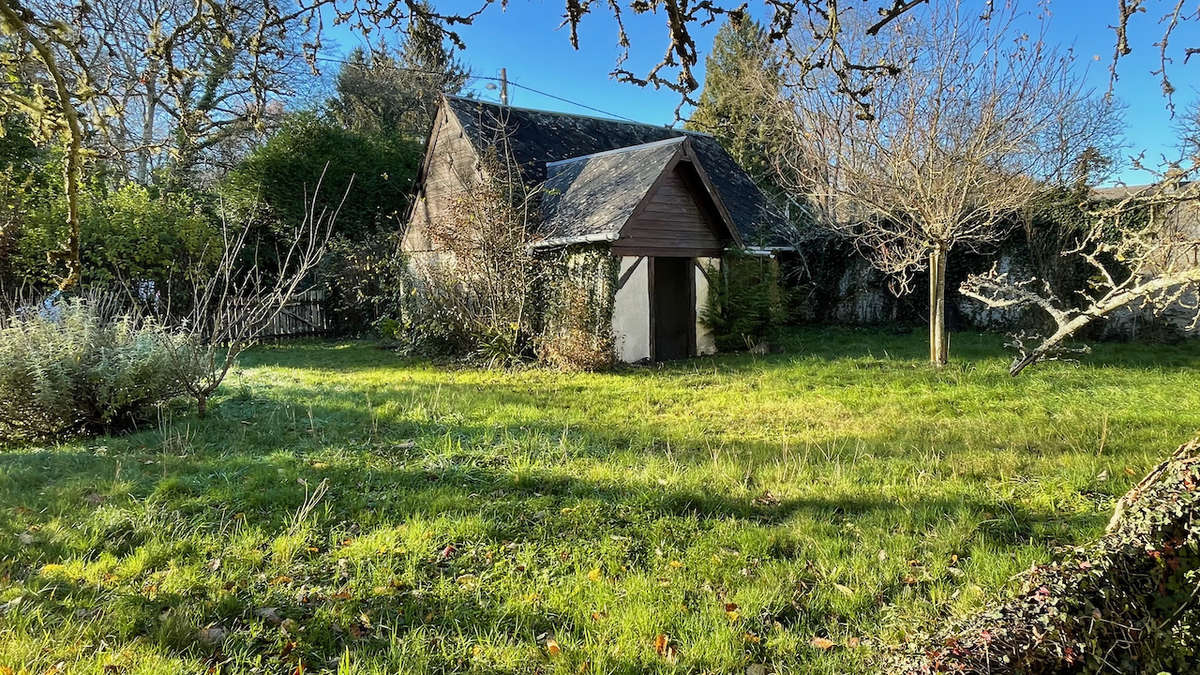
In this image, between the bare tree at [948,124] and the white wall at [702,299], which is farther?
the white wall at [702,299]

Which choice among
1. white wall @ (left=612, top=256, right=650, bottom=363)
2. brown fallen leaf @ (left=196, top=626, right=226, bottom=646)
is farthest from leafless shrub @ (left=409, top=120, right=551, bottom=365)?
brown fallen leaf @ (left=196, top=626, right=226, bottom=646)

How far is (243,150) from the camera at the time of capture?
2033cm

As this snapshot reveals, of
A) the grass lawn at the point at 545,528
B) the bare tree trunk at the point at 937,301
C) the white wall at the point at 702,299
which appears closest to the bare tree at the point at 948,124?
the bare tree trunk at the point at 937,301

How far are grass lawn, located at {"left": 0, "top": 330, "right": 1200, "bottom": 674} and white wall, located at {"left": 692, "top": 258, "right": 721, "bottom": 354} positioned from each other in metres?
4.88

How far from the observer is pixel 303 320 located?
17.2 meters

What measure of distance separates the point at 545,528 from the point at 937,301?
8.26 m

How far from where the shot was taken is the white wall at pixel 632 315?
11.2m

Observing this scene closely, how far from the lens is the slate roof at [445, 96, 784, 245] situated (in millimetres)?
13262

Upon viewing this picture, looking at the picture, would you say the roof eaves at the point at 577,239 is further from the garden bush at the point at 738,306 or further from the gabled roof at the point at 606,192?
the garden bush at the point at 738,306

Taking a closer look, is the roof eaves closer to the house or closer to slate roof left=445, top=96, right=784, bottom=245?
the house

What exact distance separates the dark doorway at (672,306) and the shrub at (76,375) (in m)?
8.31

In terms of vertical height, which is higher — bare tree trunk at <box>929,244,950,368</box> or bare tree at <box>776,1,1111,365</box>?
bare tree at <box>776,1,1111,365</box>

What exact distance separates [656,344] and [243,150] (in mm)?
16046

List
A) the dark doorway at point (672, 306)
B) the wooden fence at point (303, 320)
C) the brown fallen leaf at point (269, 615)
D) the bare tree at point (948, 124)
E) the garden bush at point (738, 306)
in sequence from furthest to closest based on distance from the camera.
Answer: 1. the wooden fence at point (303, 320)
2. the dark doorway at point (672, 306)
3. the garden bush at point (738, 306)
4. the bare tree at point (948, 124)
5. the brown fallen leaf at point (269, 615)
